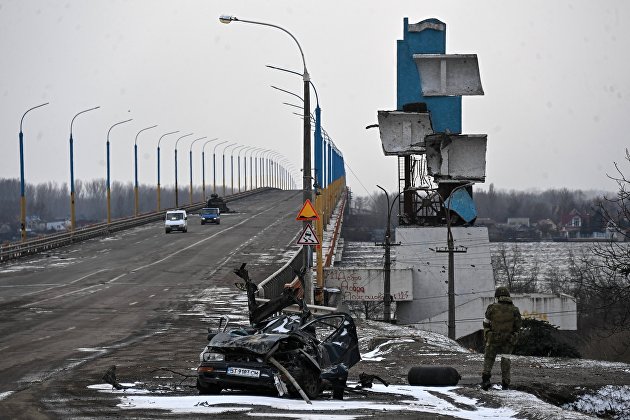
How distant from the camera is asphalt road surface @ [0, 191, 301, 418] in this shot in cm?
1853

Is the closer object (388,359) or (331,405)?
(331,405)

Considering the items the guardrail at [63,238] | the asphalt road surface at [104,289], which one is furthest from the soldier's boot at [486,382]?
the guardrail at [63,238]

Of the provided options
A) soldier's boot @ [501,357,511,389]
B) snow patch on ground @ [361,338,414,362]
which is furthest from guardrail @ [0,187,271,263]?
soldier's boot @ [501,357,511,389]

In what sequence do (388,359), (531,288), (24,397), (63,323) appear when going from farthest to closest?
(531,288) < (63,323) < (388,359) < (24,397)

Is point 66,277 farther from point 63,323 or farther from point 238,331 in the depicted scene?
point 238,331

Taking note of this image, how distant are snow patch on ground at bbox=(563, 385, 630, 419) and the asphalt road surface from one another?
7.85 meters

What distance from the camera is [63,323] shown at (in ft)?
90.6

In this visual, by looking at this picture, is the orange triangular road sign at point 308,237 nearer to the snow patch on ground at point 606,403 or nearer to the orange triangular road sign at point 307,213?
the orange triangular road sign at point 307,213

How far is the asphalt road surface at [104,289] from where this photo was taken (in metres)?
18.5

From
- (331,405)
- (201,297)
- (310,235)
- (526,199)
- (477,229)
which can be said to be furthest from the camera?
(526,199)

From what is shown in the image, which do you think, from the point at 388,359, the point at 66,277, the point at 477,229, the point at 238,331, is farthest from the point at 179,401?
the point at 477,229

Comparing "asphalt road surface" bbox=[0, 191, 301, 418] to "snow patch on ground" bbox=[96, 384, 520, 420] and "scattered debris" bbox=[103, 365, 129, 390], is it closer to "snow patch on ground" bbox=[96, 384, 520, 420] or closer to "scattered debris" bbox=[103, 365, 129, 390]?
"scattered debris" bbox=[103, 365, 129, 390]

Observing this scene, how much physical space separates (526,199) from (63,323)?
13075cm

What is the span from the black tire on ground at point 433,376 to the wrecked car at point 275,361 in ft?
4.99
